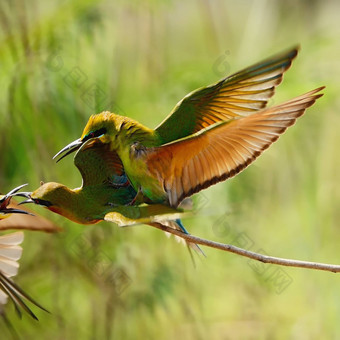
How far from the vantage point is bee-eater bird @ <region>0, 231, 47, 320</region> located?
1.57ft

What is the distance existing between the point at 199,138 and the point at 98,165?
0.11 m

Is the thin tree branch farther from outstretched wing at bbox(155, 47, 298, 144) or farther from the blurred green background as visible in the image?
the blurred green background

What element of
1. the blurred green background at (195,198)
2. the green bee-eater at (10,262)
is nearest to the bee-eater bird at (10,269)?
the green bee-eater at (10,262)

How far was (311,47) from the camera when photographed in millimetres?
1690

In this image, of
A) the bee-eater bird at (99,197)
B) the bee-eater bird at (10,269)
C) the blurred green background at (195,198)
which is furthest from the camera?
the blurred green background at (195,198)

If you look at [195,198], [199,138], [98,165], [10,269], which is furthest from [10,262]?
[195,198]

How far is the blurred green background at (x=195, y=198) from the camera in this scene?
52.3 inches

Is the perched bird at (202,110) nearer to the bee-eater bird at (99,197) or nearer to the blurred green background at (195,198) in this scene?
the bee-eater bird at (99,197)

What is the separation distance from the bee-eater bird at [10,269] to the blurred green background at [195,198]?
0.59m

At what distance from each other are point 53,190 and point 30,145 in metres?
0.98

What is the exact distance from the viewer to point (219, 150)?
0.40 meters

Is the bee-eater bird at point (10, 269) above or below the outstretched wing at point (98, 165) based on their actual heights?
below

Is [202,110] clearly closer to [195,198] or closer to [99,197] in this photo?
[99,197]

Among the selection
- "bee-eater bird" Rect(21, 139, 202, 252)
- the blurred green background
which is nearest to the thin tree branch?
"bee-eater bird" Rect(21, 139, 202, 252)
